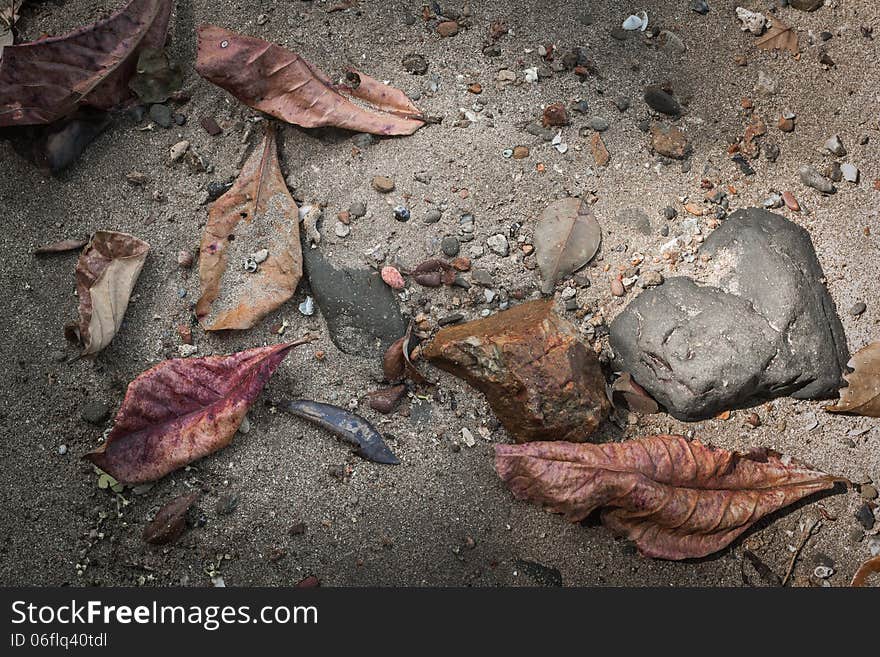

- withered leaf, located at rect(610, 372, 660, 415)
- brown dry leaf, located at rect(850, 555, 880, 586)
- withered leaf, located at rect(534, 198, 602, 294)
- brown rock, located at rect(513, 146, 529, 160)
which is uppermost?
brown rock, located at rect(513, 146, 529, 160)

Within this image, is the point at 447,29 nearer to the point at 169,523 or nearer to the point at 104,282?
the point at 104,282

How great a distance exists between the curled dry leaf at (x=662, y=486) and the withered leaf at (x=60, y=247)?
104 cm

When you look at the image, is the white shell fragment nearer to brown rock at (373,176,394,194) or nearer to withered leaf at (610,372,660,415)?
brown rock at (373,176,394,194)

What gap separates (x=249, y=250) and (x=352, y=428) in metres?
0.46

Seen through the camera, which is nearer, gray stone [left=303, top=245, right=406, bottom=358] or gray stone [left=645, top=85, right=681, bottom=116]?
gray stone [left=303, top=245, right=406, bottom=358]

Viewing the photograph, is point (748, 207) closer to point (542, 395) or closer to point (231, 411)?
point (542, 395)

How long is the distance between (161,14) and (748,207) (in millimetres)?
1434

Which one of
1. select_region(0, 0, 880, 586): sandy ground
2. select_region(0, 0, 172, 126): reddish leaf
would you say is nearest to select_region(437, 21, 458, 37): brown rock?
select_region(0, 0, 880, 586): sandy ground

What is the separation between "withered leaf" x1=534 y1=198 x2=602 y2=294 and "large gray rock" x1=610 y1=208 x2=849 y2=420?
0.52 feet

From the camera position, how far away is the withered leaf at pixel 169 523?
1.78m

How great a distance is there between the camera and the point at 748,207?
1.99 metres

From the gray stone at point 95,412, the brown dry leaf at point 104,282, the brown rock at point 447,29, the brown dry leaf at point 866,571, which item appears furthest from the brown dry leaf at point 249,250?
the brown dry leaf at point 866,571

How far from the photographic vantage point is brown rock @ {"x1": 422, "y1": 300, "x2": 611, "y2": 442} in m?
1.78

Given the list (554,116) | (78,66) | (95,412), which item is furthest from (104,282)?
(554,116)
